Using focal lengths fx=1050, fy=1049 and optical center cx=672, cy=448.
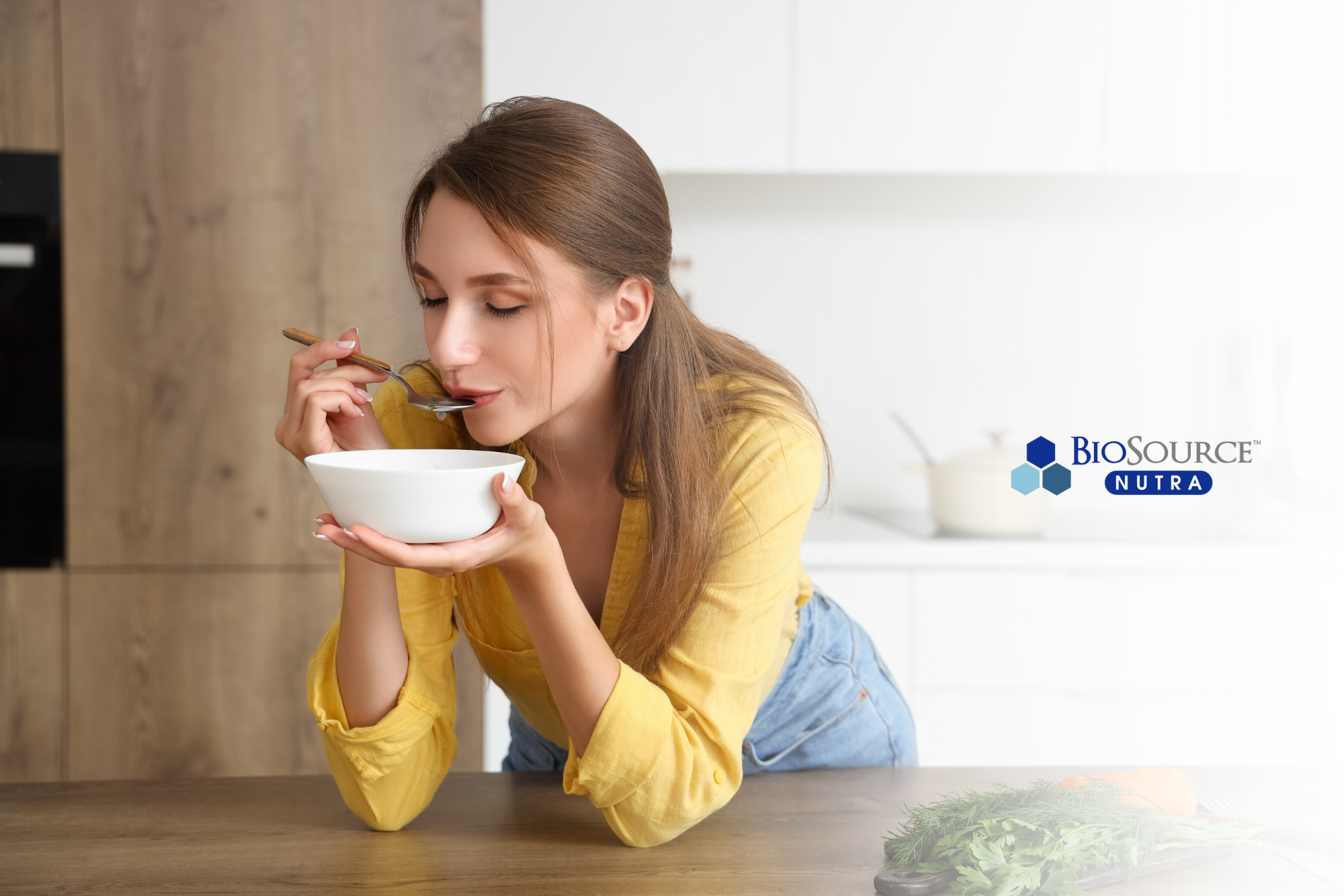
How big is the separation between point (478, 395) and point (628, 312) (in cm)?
18

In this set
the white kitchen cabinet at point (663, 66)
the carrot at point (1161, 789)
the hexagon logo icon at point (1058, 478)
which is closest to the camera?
the carrot at point (1161, 789)

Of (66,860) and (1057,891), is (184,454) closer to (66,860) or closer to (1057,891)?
(66,860)

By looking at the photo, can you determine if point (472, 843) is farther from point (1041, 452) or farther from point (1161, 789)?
point (1041, 452)

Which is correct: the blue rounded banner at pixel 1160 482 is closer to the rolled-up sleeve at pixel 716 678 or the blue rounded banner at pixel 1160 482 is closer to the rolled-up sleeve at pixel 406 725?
the rolled-up sleeve at pixel 716 678

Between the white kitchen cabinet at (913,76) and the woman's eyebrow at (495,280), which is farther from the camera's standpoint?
the white kitchen cabinet at (913,76)

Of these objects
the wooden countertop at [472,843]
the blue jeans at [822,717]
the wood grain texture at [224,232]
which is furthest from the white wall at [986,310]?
the wooden countertop at [472,843]

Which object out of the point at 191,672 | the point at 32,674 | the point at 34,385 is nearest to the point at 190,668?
the point at 191,672

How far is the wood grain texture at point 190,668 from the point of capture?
Result: 85.9 inches

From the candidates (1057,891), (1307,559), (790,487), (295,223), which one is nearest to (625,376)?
(790,487)

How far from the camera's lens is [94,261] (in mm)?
2152

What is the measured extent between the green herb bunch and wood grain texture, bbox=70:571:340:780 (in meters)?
1.66

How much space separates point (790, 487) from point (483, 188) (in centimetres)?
40

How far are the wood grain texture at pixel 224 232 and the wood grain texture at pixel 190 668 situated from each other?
74 millimetres

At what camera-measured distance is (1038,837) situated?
737 mm
